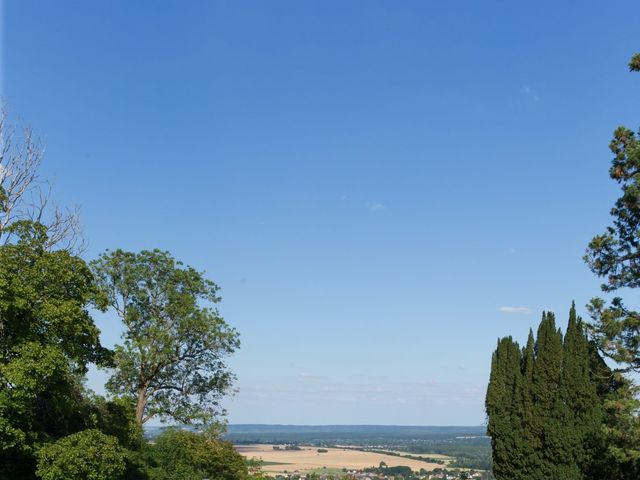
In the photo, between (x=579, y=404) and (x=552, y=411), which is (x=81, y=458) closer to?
(x=552, y=411)

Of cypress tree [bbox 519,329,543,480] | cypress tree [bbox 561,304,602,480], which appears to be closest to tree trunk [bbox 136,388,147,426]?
cypress tree [bbox 519,329,543,480]

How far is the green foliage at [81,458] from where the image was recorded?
15141 millimetres

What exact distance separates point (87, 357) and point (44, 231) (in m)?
3.83

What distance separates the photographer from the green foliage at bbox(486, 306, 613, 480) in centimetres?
2480

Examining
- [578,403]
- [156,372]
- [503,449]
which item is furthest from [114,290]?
[578,403]

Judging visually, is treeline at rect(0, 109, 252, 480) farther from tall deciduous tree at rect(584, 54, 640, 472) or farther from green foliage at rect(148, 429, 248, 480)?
tall deciduous tree at rect(584, 54, 640, 472)

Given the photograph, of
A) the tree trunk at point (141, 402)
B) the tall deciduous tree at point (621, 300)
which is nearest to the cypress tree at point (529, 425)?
the tall deciduous tree at point (621, 300)

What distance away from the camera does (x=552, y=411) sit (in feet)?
84.7

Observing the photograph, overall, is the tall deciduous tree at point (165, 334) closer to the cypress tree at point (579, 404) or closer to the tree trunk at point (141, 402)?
the tree trunk at point (141, 402)

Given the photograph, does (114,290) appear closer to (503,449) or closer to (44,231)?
(44,231)

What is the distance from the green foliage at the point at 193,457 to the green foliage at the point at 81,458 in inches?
306

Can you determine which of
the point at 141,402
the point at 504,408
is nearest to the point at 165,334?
the point at 141,402

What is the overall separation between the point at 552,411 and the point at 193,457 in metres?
15.4

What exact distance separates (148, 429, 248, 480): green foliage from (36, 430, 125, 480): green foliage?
7.77m
